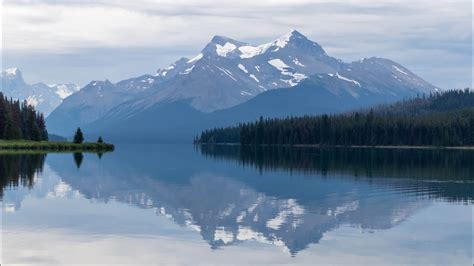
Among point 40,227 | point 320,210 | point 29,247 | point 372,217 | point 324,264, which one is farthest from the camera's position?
point 320,210

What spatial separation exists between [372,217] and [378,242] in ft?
39.6

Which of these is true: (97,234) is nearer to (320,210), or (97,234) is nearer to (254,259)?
(254,259)

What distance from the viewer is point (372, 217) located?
60625mm

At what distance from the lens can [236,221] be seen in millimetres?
58250

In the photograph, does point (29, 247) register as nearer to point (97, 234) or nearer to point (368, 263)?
point (97, 234)

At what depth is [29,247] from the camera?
4478 cm

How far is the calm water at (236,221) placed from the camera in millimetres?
44000

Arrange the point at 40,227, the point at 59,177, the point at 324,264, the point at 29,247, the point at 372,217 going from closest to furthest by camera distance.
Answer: the point at 324,264, the point at 29,247, the point at 40,227, the point at 372,217, the point at 59,177

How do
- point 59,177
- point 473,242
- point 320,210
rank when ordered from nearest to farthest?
point 473,242 < point 320,210 < point 59,177

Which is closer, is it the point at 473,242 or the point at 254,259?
Result: the point at 254,259

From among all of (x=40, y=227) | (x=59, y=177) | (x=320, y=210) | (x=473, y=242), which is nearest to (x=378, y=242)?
(x=473, y=242)

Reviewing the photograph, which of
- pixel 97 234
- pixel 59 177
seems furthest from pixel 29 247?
pixel 59 177

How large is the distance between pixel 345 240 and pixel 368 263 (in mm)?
7444

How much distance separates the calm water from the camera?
44000 mm
